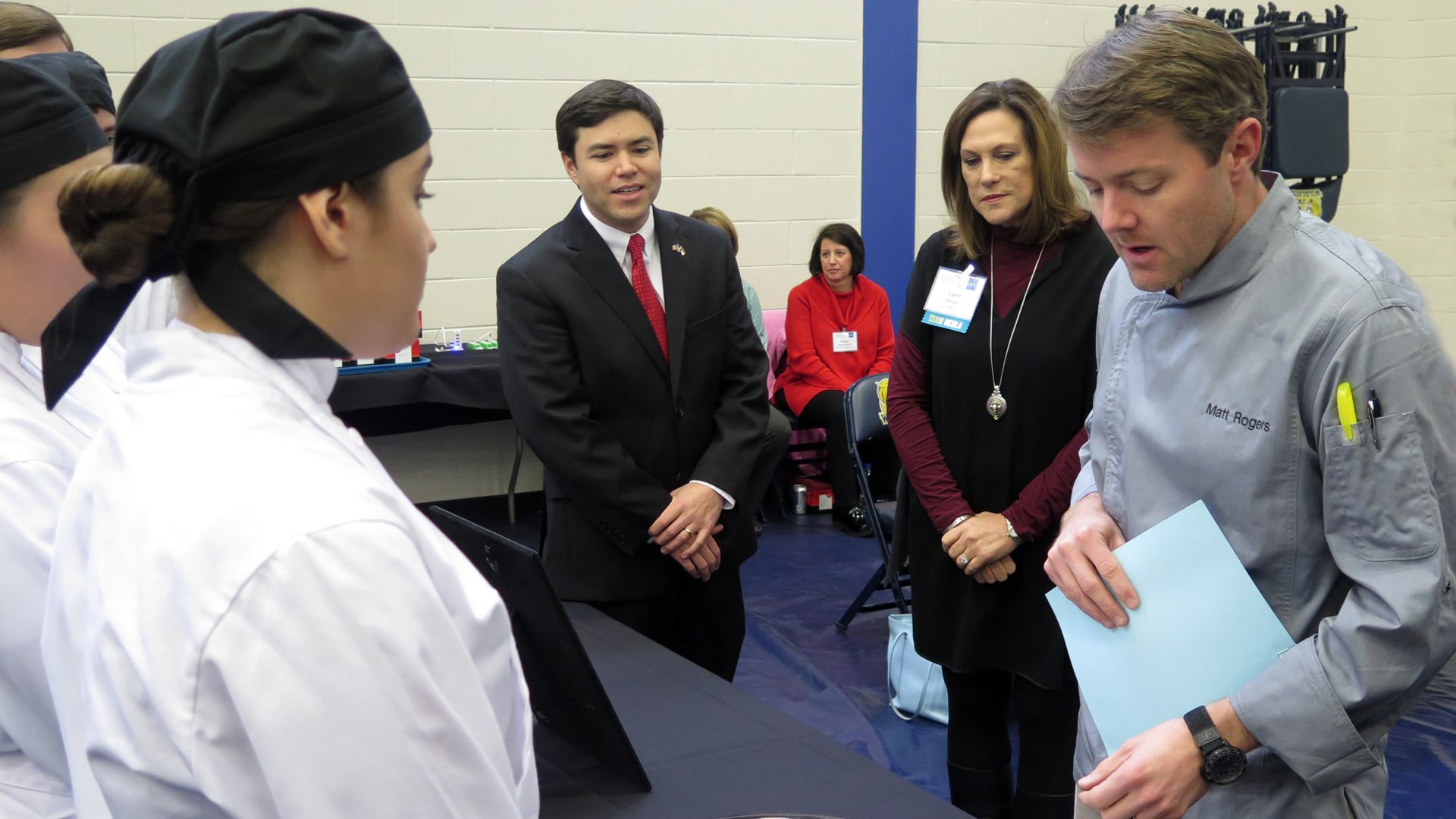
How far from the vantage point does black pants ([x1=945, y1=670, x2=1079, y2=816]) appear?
6.55 ft

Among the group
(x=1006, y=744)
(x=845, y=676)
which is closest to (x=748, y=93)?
(x=845, y=676)

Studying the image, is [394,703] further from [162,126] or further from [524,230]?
[524,230]

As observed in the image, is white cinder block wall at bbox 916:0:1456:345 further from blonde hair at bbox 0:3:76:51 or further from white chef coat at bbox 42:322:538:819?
white chef coat at bbox 42:322:538:819

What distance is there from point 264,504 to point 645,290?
5.44 ft

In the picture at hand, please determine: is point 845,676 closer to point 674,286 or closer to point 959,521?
point 959,521

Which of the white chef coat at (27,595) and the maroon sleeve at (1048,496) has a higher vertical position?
the white chef coat at (27,595)

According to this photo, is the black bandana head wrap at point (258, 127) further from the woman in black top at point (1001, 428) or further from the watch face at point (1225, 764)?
the woman in black top at point (1001, 428)

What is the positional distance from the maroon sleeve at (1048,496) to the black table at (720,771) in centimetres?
74

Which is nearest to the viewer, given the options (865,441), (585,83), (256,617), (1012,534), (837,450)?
(256,617)

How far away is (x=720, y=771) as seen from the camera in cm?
127

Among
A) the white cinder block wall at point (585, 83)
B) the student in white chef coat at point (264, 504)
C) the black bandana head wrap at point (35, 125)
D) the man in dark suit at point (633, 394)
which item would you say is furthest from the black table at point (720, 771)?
the white cinder block wall at point (585, 83)

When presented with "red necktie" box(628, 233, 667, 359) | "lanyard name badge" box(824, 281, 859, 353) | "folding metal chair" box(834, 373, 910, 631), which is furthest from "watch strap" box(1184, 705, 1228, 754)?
"lanyard name badge" box(824, 281, 859, 353)

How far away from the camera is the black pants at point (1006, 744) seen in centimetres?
200

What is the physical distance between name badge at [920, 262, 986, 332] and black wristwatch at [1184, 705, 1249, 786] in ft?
3.69
